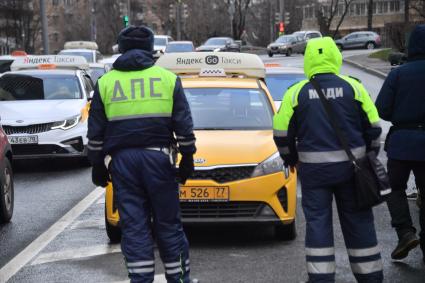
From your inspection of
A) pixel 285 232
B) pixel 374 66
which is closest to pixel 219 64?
pixel 285 232

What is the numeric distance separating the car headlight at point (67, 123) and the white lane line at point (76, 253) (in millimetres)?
5572

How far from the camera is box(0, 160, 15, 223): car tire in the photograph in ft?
29.2

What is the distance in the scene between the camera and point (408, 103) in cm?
674

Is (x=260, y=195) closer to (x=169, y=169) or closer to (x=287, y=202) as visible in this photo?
(x=287, y=202)

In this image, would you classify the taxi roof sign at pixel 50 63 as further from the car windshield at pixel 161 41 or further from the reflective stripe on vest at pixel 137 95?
the car windshield at pixel 161 41

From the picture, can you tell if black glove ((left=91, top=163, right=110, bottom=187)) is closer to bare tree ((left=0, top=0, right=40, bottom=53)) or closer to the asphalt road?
the asphalt road

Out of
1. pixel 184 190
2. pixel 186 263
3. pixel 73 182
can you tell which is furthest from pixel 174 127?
pixel 73 182

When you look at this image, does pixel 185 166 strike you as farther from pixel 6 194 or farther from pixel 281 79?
pixel 281 79

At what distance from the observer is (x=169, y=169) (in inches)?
217

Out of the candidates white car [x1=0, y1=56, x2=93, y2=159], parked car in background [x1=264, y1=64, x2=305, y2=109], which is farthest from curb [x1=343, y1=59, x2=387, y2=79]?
white car [x1=0, y1=56, x2=93, y2=159]

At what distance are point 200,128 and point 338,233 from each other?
173 centimetres

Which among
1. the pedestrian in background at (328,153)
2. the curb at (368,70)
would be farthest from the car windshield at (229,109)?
the curb at (368,70)

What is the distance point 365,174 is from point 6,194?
4.69 meters

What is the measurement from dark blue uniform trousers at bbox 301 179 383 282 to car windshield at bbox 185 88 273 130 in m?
3.10
